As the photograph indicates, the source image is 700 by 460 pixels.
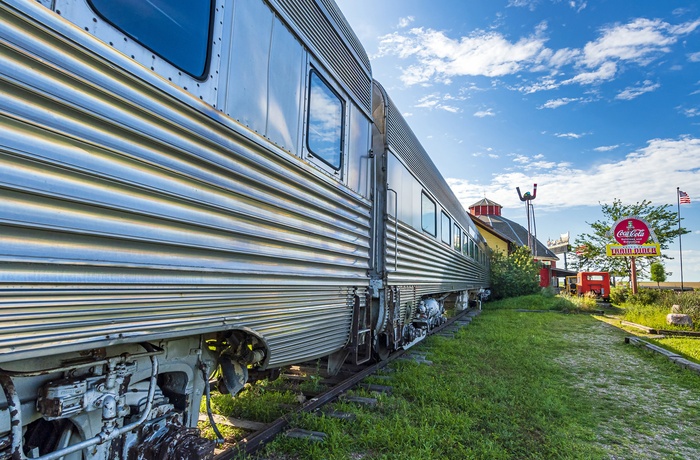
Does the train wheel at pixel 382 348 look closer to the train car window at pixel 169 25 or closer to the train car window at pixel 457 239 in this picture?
the train car window at pixel 169 25

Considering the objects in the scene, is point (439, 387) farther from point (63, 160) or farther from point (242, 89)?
point (63, 160)

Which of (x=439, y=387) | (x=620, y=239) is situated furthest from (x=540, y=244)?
(x=439, y=387)

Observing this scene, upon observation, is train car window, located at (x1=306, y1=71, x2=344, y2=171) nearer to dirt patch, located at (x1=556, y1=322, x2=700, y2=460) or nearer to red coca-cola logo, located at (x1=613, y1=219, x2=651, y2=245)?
dirt patch, located at (x1=556, y1=322, x2=700, y2=460)

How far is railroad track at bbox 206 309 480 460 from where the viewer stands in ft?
10.0

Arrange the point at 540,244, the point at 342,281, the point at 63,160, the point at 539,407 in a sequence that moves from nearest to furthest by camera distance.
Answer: the point at 63,160 < the point at 342,281 < the point at 539,407 < the point at 540,244

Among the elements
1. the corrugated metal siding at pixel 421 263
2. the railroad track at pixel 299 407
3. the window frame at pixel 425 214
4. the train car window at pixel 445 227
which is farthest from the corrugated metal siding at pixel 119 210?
the train car window at pixel 445 227

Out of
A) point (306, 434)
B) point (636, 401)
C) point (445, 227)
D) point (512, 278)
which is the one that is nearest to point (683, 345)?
point (636, 401)

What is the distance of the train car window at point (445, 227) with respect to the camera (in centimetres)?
882

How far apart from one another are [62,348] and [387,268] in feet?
11.7

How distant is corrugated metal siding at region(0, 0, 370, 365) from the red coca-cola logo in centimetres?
1890

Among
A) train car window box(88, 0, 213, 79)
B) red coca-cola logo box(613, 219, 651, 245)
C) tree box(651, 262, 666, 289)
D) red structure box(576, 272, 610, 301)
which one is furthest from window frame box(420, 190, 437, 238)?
tree box(651, 262, 666, 289)

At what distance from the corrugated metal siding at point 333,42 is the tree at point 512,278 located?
764 inches

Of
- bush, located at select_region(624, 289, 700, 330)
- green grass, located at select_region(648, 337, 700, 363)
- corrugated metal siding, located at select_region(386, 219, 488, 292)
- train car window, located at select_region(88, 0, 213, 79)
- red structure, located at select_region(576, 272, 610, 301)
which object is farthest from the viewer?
red structure, located at select_region(576, 272, 610, 301)

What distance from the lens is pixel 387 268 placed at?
15.5ft
